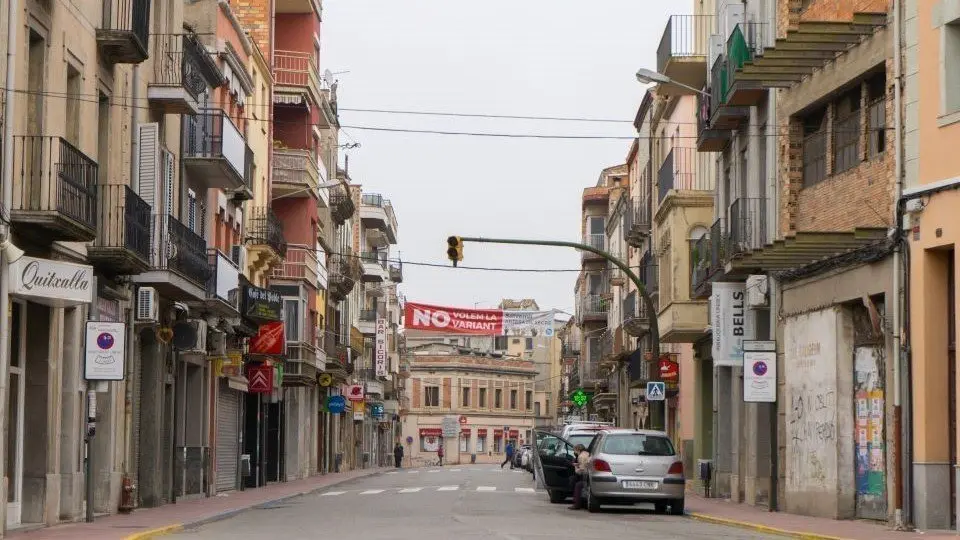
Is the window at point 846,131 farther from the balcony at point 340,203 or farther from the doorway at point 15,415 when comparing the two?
the balcony at point 340,203

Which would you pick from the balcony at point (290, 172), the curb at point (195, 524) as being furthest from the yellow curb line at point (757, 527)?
the balcony at point (290, 172)

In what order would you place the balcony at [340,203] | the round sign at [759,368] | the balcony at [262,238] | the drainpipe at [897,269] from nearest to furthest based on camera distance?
the drainpipe at [897,269]
the round sign at [759,368]
the balcony at [262,238]
the balcony at [340,203]

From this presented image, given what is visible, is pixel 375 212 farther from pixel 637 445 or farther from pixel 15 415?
pixel 15 415

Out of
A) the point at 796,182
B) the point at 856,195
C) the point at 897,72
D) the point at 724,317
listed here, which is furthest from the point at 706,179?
the point at 897,72

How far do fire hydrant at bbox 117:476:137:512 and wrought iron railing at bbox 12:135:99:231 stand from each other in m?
7.06

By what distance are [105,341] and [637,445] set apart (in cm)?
1040

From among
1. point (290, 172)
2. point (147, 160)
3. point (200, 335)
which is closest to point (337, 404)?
point (290, 172)

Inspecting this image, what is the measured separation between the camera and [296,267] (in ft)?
200

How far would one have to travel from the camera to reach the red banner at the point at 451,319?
61312mm

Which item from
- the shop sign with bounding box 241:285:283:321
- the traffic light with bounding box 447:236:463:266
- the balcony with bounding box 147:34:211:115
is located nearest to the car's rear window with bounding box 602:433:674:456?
the balcony with bounding box 147:34:211:115

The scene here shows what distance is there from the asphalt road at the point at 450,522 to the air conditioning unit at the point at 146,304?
3.99 meters

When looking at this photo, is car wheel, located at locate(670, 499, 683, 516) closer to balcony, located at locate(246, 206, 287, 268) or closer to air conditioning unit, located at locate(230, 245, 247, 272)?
air conditioning unit, located at locate(230, 245, 247, 272)

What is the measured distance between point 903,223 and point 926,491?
12.7 feet

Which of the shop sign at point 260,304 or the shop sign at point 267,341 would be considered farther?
the shop sign at point 267,341
